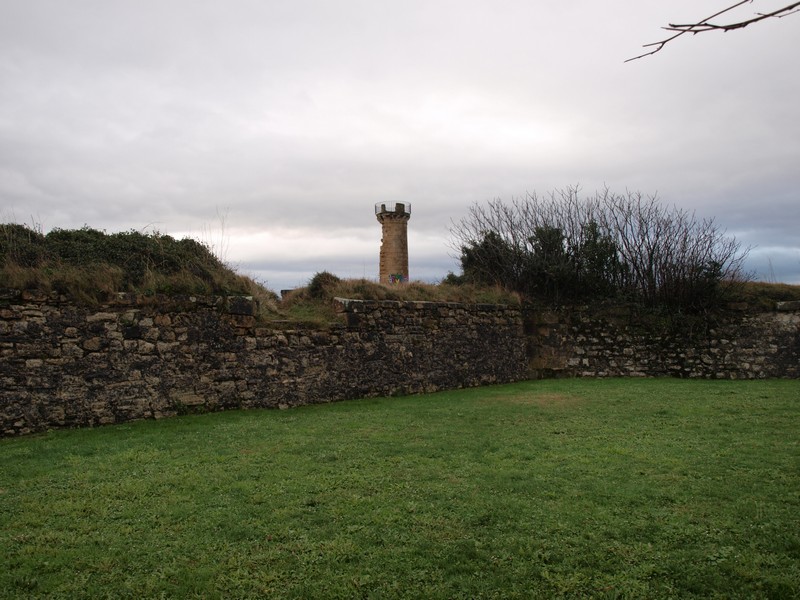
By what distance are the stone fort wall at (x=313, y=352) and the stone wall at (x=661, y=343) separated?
0.10 feet

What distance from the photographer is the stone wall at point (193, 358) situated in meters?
8.45

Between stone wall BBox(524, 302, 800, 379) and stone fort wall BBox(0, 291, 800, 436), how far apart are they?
3cm

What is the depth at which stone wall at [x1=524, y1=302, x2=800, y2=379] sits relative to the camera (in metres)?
16.1

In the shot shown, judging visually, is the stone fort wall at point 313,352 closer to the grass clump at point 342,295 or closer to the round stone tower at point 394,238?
the grass clump at point 342,295

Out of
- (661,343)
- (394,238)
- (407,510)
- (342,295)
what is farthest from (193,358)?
(394,238)

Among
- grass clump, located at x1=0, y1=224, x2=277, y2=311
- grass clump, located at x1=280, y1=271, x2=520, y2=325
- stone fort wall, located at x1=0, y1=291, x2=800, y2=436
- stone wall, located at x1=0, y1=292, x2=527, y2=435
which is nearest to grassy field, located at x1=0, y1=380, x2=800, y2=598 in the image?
stone wall, located at x1=0, y1=292, x2=527, y2=435

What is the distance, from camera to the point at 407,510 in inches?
196

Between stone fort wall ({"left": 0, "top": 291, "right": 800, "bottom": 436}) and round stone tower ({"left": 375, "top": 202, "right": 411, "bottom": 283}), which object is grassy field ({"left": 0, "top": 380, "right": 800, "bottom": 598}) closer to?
stone fort wall ({"left": 0, "top": 291, "right": 800, "bottom": 436})

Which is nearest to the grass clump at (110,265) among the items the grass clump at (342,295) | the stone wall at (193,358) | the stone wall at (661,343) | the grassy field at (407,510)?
the stone wall at (193,358)

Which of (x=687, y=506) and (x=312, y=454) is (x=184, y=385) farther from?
(x=687, y=506)

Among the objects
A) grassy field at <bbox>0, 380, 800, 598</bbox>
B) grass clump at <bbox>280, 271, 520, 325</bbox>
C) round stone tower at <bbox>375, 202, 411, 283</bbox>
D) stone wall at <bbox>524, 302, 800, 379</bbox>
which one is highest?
round stone tower at <bbox>375, 202, 411, 283</bbox>

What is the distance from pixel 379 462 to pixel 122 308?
550cm

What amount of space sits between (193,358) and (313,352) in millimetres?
2405

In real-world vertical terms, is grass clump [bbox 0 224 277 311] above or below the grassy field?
above
